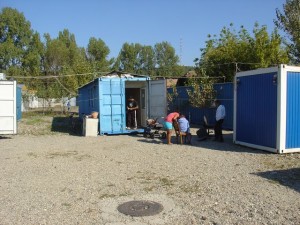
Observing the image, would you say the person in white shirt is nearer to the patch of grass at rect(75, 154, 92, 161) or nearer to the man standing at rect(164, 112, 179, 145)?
the man standing at rect(164, 112, 179, 145)

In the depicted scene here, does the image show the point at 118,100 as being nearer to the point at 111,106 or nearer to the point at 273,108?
the point at 111,106

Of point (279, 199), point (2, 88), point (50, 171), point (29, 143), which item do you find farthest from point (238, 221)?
point (2, 88)

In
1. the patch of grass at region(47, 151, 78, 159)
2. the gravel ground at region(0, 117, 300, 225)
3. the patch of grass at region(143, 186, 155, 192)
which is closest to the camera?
the gravel ground at region(0, 117, 300, 225)

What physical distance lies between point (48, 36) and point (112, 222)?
57233mm

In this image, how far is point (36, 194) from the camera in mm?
6949

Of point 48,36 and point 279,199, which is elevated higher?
point 48,36

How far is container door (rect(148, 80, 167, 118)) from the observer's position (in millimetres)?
16406

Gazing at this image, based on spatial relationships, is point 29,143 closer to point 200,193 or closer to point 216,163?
point 216,163

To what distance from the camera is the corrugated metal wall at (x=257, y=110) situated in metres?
11.1

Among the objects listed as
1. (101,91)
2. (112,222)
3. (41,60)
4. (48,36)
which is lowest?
(112,222)

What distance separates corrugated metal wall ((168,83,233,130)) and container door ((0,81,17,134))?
997 cm

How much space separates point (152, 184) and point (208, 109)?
520 inches

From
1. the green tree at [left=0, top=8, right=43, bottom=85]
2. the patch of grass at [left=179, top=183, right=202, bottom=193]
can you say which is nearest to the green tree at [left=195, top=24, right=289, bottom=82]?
the patch of grass at [left=179, top=183, right=202, bottom=193]

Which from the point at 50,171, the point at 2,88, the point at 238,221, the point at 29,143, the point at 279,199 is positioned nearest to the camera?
the point at 238,221
